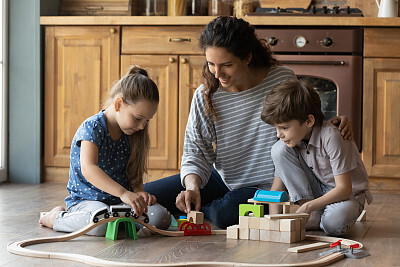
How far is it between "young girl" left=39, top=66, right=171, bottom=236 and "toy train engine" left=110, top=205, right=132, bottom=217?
0.06 ft

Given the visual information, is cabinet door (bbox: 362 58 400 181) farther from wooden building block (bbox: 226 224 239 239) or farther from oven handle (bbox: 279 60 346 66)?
wooden building block (bbox: 226 224 239 239)

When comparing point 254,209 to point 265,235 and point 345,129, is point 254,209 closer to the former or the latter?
point 265,235

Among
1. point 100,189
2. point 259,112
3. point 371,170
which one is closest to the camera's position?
point 100,189

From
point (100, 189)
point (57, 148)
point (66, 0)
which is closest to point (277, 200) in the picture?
point (100, 189)

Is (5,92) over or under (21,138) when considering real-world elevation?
A: over

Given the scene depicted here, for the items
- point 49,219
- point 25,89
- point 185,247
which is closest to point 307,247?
point 185,247

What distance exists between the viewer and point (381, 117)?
3.40 metres

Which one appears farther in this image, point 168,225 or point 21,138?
point 21,138

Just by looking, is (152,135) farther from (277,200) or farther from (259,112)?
(277,200)

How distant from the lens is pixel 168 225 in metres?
2.19

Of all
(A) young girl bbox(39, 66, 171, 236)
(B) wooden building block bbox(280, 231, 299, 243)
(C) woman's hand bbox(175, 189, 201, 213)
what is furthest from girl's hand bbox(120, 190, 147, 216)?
(B) wooden building block bbox(280, 231, 299, 243)

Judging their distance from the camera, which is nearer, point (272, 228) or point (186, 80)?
point (272, 228)

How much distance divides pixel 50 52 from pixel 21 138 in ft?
1.75

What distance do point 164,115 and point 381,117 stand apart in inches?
47.5
